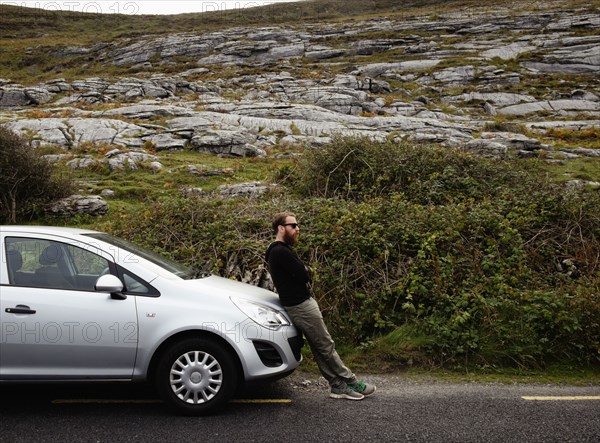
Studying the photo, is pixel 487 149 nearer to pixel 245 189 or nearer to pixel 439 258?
pixel 245 189

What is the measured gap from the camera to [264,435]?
13.2 feet

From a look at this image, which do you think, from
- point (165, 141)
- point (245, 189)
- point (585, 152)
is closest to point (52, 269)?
point (245, 189)

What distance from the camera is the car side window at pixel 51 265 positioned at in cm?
447

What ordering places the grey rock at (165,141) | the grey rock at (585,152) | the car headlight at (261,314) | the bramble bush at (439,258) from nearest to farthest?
the car headlight at (261,314) < the bramble bush at (439,258) < the grey rock at (585,152) < the grey rock at (165,141)

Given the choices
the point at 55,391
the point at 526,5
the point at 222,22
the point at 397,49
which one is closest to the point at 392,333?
the point at 55,391

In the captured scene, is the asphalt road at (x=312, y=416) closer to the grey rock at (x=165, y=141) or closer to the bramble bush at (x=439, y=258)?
the bramble bush at (x=439, y=258)

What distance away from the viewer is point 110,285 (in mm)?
4285

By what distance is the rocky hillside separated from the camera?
23047 mm

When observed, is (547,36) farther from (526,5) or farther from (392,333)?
(392,333)

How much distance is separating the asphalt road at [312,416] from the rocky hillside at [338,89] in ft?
33.1

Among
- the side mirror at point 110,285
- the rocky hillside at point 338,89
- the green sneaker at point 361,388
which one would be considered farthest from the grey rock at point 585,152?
the side mirror at point 110,285

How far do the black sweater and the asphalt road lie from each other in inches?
42.7

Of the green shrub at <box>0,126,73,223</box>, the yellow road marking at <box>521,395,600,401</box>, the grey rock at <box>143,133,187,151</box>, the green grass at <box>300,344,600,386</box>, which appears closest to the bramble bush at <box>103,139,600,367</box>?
the green grass at <box>300,344,600,386</box>

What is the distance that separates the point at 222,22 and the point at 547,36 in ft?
177
